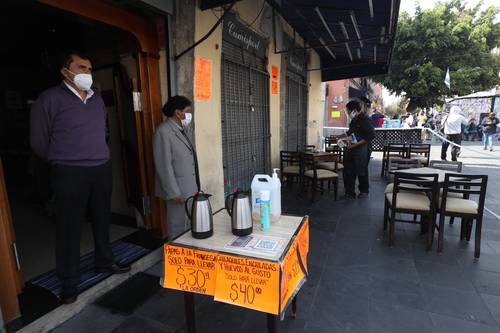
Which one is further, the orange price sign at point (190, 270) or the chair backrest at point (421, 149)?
the chair backrest at point (421, 149)

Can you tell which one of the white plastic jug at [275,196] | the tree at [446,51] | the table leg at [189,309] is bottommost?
the table leg at [189,309]

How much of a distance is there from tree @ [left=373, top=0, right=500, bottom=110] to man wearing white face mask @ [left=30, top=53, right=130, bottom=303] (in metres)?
18.1

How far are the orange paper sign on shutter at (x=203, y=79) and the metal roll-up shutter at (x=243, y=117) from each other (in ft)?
1.24

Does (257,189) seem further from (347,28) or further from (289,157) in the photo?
(347,28)

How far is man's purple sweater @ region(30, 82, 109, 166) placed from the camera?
1.88m

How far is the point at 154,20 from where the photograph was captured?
9.20 feet

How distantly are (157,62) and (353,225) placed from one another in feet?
10.3

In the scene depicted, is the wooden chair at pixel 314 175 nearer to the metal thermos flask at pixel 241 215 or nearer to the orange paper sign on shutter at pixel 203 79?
the orange paper sign on shutter at pixel 203 79

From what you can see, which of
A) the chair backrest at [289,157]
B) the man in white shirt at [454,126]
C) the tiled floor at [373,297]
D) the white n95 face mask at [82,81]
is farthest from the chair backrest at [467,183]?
the man in white shirt at [454,126]

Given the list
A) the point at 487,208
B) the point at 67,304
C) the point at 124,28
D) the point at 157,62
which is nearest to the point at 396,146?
the point at 487,208

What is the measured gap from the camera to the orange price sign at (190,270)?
1.49 meters

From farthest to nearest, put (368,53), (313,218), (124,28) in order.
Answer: (368,53)
(313,218)
(124,28)

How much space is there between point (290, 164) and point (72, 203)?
415cm

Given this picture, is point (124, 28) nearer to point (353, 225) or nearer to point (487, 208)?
point (353, 225)
